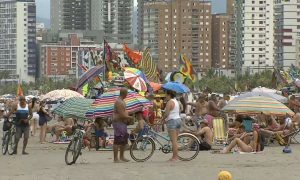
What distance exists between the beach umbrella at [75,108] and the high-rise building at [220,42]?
16420cm

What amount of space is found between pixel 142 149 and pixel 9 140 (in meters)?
4.37

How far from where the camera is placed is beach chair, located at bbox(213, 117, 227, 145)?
19.8m

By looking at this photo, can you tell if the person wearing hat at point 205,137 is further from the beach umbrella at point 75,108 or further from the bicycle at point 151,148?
the beach umbrella at point 75,108

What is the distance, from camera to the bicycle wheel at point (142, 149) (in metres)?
15.4

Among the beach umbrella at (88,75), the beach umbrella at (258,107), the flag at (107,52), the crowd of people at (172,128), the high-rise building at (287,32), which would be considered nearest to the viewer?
the crowd of people at (172,128)

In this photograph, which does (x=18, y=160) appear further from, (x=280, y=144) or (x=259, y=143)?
(x=280, y=144)

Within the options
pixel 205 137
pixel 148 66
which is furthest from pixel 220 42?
pixel 205 137

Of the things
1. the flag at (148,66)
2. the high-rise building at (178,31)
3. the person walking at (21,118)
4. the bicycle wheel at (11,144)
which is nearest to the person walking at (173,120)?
the person walking at (21,118)

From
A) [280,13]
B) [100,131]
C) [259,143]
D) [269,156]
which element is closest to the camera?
[269,156]

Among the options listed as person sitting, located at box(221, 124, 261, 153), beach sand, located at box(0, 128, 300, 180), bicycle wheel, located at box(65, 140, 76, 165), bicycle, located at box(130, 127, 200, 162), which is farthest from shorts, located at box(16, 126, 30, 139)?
person sitting, located at box(221, 124, 261, 153)

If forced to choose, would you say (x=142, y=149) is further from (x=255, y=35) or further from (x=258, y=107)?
(x=255, y=35)

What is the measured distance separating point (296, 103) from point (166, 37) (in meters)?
143

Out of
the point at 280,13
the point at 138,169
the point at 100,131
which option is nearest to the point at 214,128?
the point at 100,131

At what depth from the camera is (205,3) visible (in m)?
181
